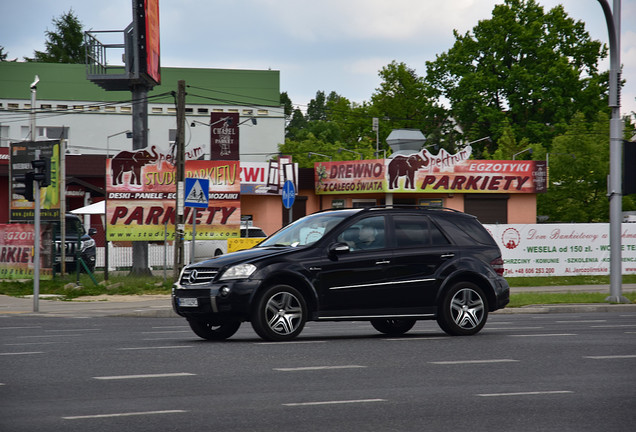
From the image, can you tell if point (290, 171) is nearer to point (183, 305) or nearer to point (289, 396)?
point (183, 305)

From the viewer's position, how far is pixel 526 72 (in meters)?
62.7

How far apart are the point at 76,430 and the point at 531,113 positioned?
61866 mm

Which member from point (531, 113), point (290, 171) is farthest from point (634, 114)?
point (290, 171)

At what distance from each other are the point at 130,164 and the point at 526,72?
38576 mm

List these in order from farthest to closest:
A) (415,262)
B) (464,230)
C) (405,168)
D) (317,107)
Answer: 1. (317,107)
2. (405,168)
3. (464,230)
4. (415,262)

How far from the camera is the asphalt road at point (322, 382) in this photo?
7172 millimetres

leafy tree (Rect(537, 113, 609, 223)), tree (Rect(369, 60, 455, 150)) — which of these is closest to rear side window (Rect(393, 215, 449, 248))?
leafy tree (Rect(537, 113, 609, 223))

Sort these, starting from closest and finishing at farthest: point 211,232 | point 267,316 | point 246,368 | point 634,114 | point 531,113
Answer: point 246,368 → point 267,316 → point 211,232 → point 531,113 → point 634,114

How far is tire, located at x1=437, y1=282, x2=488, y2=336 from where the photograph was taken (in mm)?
13695

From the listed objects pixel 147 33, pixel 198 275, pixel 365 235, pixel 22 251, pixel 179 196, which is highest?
pixel 147 33

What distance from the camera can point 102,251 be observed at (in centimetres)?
3312

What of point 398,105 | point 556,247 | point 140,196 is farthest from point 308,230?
point 398,105

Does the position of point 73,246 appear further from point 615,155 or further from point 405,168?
Result: point 405,168

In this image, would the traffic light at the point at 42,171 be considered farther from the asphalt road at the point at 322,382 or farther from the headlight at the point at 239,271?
the headlight at the point at 239,271
